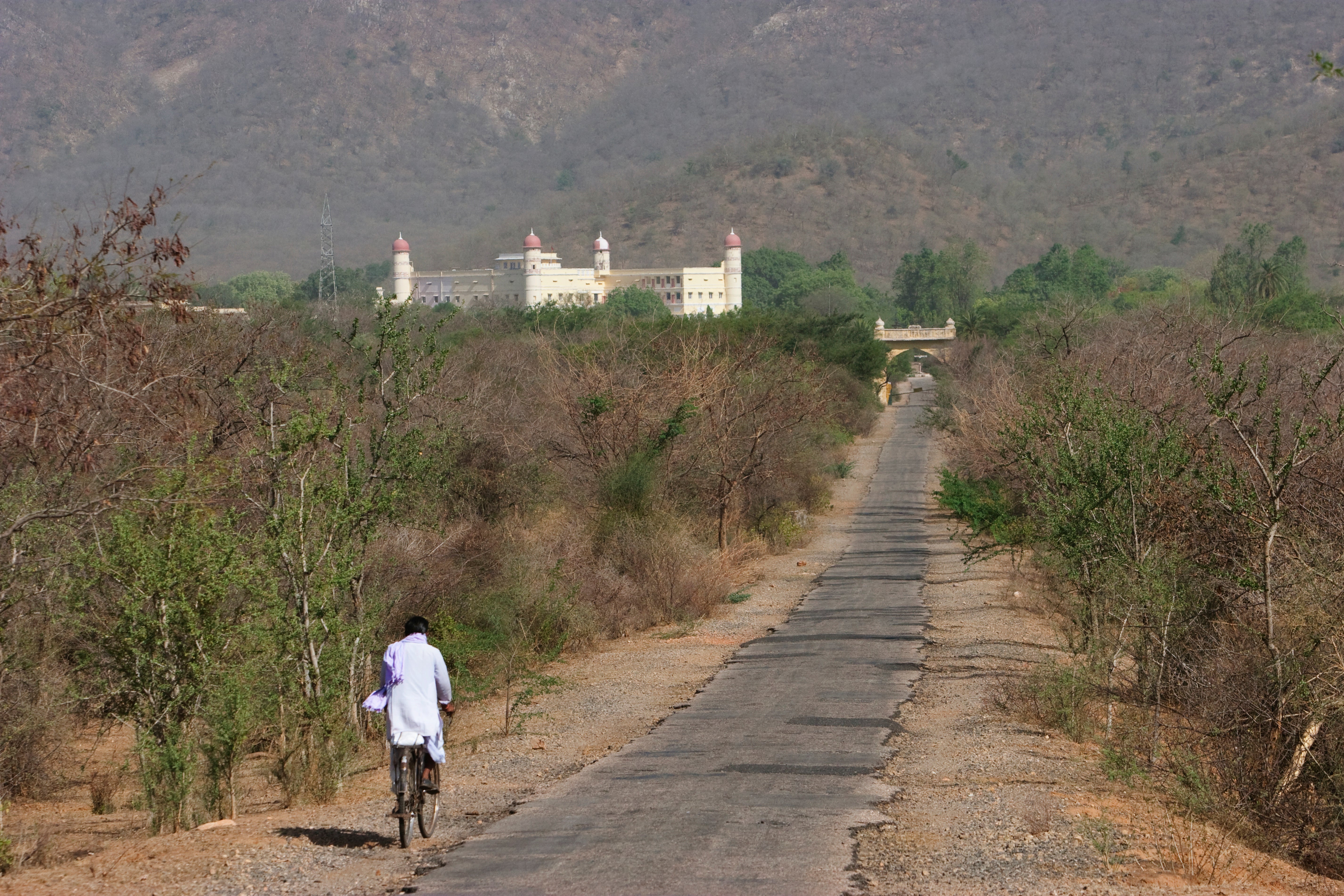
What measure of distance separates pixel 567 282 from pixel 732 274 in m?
17.4

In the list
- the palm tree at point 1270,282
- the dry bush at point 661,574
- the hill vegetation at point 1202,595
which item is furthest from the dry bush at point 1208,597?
the palm tree at point 1270,282

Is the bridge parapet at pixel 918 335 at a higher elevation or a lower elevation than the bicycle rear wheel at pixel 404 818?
higher

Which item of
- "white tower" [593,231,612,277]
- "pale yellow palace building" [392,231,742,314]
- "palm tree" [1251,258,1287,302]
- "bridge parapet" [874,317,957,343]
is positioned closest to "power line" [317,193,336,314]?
"pale yellow palace building" [392,231,742,314]

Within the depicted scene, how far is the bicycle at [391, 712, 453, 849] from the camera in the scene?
9.53 m

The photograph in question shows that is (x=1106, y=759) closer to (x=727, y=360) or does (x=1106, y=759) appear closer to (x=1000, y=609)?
(x=1000, y=609)

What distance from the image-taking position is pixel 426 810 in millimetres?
9984

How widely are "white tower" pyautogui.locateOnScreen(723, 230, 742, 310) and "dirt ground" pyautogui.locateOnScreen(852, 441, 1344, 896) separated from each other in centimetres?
13358

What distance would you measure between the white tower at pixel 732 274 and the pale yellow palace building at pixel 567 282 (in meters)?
0.07

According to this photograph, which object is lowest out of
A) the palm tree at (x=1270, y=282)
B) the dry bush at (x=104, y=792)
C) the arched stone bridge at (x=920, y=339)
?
the dry bush at (x=104, y=792)

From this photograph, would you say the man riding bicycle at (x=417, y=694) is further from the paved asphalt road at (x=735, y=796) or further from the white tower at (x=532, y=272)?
the white tower at (x=532, y=272)

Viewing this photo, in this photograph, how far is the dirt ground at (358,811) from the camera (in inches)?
348

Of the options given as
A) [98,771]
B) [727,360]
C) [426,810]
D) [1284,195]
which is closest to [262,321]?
[727,360]

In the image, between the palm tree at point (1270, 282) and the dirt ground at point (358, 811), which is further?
the palm tree at point (1270, 282)

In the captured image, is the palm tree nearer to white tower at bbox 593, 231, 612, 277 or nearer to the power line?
the power line
